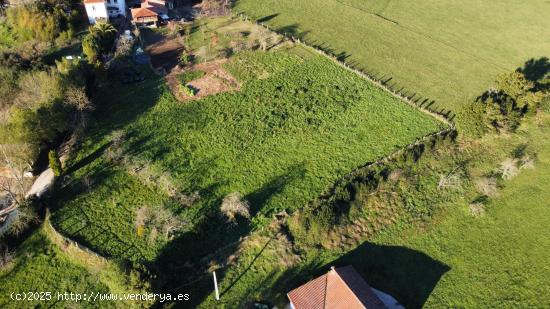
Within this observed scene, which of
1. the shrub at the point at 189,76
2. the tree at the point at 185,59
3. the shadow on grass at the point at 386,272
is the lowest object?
the shadow on grass at the point at 386,272

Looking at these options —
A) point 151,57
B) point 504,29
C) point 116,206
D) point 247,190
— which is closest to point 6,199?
point 116,206

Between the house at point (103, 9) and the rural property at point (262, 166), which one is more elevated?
the house at point (103, 9)

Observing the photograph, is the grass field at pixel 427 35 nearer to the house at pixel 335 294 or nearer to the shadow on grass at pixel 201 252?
the house at pixel 335 294

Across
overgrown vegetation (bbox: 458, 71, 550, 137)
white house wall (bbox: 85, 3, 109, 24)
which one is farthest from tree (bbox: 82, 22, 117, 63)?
overgrown vegetation (bbox: 458, 71, 550, 137)

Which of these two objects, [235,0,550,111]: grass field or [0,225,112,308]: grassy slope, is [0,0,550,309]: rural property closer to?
[0,225,112,308]: grassy slope

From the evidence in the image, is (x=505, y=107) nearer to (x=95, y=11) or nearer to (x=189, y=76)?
(x=189, y=76)

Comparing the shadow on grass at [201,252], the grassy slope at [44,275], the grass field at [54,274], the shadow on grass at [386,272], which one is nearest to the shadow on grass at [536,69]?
the shadow on grass at [386,272]

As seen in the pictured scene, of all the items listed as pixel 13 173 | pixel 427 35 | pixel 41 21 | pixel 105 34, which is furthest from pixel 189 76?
pixel 427 35
